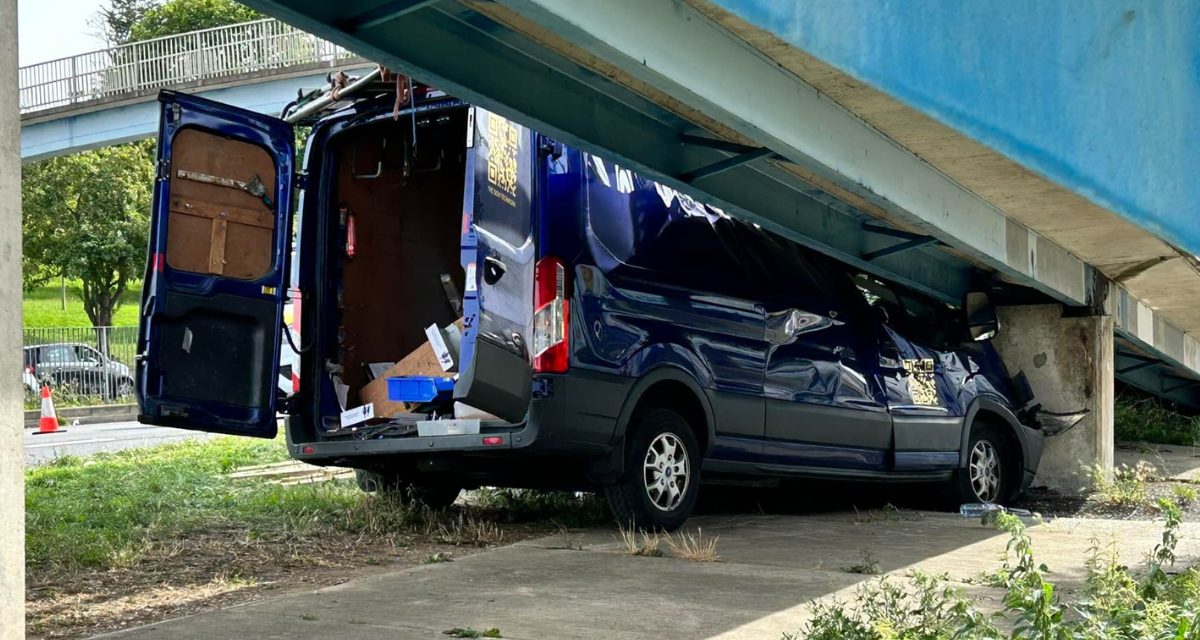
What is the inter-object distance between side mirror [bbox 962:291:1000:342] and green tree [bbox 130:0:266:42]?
4609 cm

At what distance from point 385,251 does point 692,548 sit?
2.86 m

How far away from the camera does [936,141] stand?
6.70 metres

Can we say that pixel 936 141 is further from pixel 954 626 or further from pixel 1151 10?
pixel 954 626

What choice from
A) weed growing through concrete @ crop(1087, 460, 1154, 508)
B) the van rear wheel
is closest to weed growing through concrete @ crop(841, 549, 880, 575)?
the van rear wheel

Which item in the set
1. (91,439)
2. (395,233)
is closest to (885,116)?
(395,233)

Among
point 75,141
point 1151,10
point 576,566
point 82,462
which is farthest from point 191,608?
point 75,141

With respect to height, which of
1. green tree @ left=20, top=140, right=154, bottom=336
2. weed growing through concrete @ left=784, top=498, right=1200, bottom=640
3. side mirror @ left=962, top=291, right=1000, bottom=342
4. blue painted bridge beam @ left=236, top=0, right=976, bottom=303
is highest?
green tree @ left=20, top=140, right=154, bottom=336

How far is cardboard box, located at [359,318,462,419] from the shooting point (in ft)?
23.4

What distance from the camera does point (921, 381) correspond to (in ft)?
29.5

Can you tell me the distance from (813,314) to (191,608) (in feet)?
14.9

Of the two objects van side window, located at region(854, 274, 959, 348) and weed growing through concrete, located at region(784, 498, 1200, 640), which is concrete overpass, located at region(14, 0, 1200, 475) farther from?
weed growing through concrete, located at region(784, 498, 1200, 640)

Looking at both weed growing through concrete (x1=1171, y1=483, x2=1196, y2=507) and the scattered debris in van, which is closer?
weed growing through concrete (x1=1171, y1=483, x2=1196, y2=507)

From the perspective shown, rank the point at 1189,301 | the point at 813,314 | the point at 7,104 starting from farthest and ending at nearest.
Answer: the point at 1189,301 → the point at 813,314 → the point at 7,104

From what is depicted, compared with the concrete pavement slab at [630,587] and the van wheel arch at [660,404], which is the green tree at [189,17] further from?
the concrete pavement slab at [630,587]
